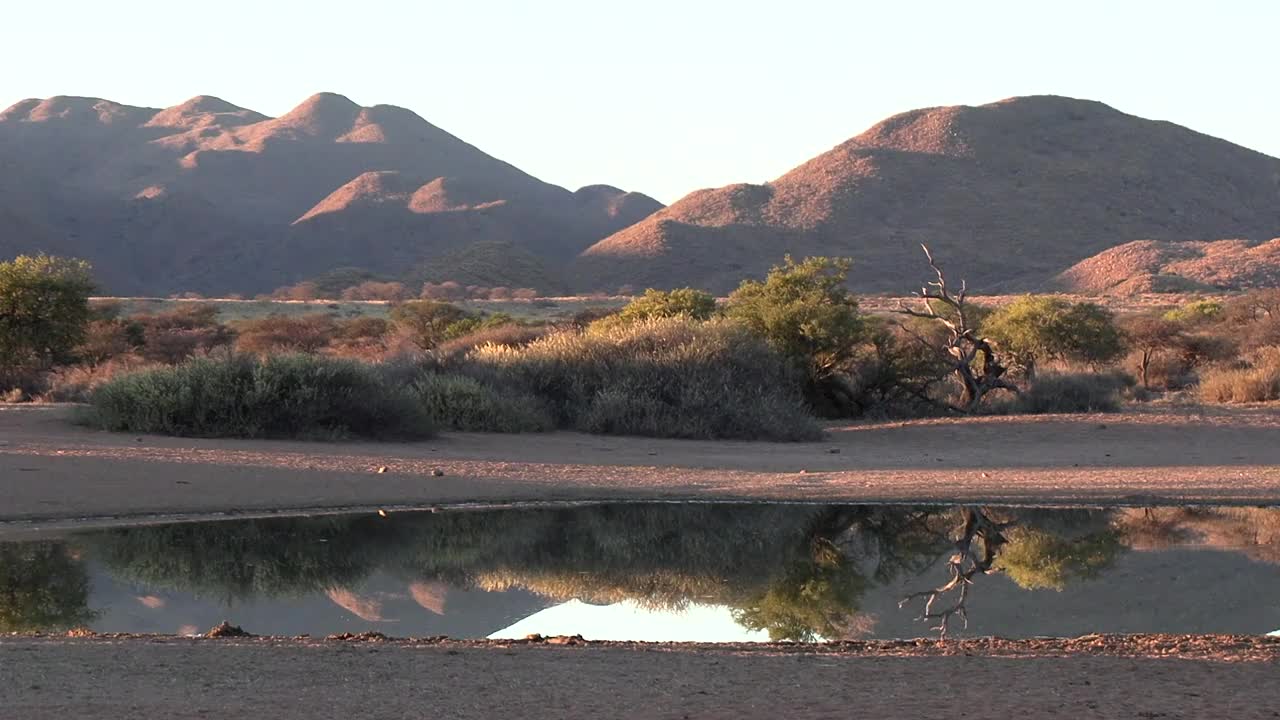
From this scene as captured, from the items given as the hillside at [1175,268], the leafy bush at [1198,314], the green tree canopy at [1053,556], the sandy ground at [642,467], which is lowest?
the green tree canopy at [1053,556]

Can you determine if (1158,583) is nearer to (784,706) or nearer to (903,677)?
(903,677)

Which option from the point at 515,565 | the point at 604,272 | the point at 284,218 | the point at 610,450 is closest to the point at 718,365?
the point at 610,450

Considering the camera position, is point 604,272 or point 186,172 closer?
point 604,272

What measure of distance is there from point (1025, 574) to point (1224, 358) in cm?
2774

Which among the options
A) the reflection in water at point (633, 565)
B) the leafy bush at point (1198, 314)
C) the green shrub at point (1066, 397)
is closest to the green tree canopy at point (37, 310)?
the reflection in water at point (633, 565)

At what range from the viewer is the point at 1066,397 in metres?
27.2

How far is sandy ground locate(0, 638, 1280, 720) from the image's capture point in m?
7.14

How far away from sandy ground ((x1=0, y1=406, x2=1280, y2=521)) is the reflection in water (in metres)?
0.93

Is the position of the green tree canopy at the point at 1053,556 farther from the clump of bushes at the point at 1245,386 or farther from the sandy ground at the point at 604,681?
the clump of bushes at the point at 1245,386

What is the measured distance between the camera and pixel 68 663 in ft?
26.1

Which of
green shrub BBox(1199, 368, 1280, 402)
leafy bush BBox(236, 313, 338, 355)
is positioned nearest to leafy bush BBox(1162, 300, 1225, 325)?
green shrub BBox(1199, 368, 1280, 402)

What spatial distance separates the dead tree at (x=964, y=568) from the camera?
11.4 meters

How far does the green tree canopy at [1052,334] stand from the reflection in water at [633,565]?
18478mm

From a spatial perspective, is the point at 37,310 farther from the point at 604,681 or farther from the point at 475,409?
the point at 604,681
